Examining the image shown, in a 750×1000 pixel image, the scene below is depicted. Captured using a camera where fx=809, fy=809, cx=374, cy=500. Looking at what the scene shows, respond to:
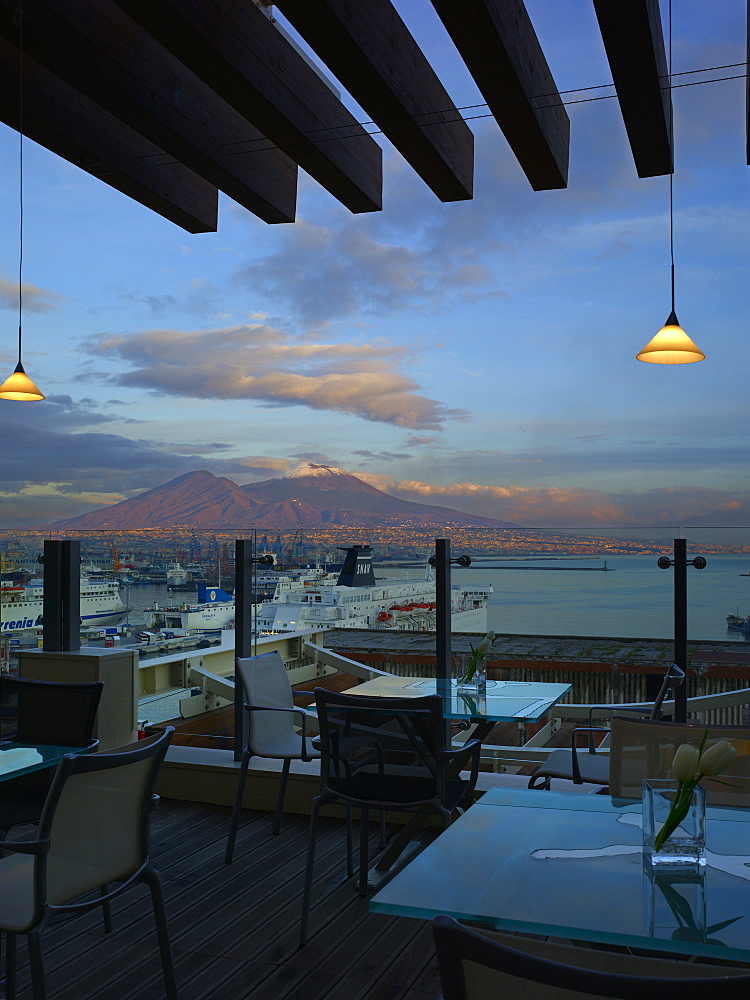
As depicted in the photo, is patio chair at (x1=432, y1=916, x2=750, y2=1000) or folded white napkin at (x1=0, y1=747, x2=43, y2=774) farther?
folded white napkin at (x1=0, y1=747, x2=43, y2=774)

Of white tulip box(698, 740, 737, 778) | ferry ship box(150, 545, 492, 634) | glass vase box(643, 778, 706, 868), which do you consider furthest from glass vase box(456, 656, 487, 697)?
white tulip box(698, 740, 737, 778)

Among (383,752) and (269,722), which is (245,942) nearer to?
(383,752)

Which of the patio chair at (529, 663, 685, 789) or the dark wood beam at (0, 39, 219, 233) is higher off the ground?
the dark wood beam at (0, 39, 219, 233)

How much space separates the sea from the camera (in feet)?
14.3

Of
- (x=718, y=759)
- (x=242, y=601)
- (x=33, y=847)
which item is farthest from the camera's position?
(x=242, y=601)

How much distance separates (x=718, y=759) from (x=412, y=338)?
8.35 meters

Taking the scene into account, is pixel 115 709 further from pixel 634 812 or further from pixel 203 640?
pixel 634 812

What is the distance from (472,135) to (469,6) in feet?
4.87

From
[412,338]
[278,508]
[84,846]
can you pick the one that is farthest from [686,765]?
[412,338]

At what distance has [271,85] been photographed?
3.46 m

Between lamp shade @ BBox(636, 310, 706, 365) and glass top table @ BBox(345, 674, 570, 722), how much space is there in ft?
5.85

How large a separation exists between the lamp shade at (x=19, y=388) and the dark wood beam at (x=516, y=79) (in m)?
3.13

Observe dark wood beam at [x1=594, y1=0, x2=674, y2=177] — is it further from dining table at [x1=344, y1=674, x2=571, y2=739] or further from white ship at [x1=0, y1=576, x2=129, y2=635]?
white ship at [x1=0, y1=576, x2=129, y2=635]

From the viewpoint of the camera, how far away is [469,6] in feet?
9.23
